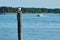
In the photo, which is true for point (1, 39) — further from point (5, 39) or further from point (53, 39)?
point (53, 39)

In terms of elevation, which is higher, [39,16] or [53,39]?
[53,39]

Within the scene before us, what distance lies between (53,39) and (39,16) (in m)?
58.9

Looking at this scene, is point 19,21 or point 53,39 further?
point 53,39

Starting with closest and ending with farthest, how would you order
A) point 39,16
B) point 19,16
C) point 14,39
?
point 19,16
point 14,39
point 39,16

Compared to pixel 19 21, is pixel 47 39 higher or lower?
lower

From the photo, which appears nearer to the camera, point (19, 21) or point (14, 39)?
point (19, 21)

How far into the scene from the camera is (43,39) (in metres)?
24.5

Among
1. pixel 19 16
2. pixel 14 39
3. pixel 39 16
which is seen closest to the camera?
pixel 19 16

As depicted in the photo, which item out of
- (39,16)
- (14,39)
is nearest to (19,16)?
(14,39)

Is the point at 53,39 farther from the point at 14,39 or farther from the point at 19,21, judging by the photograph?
the point at 19,21

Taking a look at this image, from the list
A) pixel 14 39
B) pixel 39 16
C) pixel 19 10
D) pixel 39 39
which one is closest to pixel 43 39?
pixel 39 39

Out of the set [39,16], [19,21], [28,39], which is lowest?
[39,16]

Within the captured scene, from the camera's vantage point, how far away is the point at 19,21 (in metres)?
11.1

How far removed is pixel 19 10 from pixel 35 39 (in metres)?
13.2
